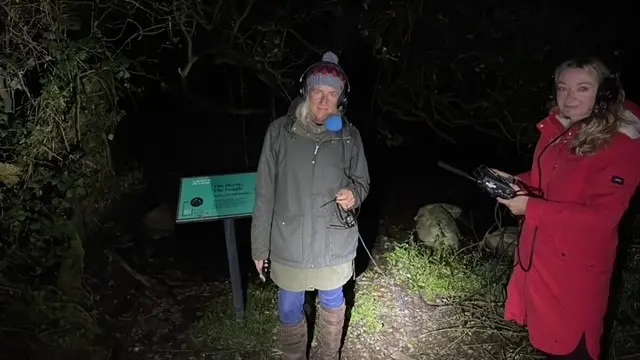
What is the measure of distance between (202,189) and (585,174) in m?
2.20

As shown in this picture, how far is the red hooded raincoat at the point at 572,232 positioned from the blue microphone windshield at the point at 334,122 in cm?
97

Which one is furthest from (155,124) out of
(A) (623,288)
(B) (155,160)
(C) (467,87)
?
(A) (623,288)

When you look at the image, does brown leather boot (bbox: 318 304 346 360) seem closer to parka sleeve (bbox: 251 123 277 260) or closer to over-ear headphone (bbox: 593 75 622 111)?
parka sleeve (bbox: 251 123 277 260)

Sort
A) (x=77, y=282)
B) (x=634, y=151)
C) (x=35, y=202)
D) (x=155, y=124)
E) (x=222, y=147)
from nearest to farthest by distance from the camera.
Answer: (x=634, y=151) < (x=35, y=202) < (x=77, y=282) < (x=222, y=147) < (x=155, y=124)

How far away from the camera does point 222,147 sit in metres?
7.67

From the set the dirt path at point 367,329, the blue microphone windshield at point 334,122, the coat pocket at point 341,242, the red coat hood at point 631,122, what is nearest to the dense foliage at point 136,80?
the dirt path at point 367,329

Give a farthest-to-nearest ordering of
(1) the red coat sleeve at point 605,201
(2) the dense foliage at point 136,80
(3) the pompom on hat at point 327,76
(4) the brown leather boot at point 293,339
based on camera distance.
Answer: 1. (2) the dense foliage at point 136,80
2. (4) the brown leather boot at point 293,339
3. (3) the pompom on hat at point 327,76
4. (1) the red coat sleeve at point 605,201

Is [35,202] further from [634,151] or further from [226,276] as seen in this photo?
[634,151]

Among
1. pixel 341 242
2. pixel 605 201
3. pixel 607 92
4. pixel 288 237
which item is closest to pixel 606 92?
pixel 607 92

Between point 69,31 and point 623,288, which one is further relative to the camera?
point 623,288

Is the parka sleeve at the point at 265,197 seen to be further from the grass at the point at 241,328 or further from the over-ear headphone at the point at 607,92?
the over-ear headphone at the point at 607,92

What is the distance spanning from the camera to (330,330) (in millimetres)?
3291

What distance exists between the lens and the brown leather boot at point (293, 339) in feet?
10.6

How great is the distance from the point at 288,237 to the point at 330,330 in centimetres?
73
